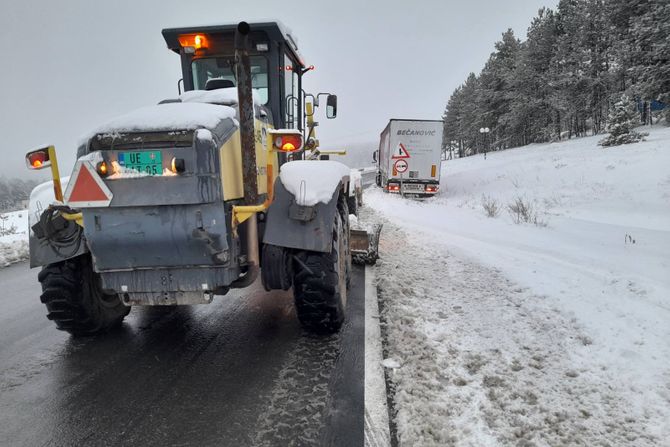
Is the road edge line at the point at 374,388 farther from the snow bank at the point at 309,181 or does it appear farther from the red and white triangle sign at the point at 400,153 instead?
the red and white triangle sign at the point at 400,153

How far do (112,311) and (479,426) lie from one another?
346 cm

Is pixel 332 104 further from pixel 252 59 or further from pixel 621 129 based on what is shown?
pixel 621 129

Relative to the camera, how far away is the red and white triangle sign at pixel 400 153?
1797 centimetres

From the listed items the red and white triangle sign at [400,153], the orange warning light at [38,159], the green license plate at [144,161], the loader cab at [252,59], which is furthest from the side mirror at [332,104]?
the red and white triangle sign at [400,153]

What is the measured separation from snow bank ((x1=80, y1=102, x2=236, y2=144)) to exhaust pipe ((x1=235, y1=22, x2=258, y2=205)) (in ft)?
0.70

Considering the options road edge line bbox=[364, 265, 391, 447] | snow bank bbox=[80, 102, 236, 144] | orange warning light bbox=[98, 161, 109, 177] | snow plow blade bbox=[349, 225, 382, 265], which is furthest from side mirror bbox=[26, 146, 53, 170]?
snow plow blade bbox=[349, 225, 382, 265]

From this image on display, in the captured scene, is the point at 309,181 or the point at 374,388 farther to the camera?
the point at 309,181

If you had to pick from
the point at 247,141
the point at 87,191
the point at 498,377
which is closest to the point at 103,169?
the point at 87,191

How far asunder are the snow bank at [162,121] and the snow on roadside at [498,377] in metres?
2.36

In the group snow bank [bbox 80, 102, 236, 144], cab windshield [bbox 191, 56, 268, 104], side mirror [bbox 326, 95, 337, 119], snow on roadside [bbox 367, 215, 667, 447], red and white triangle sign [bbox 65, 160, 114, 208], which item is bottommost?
snow on roadside [bbox 367, 215, 667, 447]

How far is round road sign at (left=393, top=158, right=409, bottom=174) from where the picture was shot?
18.5m

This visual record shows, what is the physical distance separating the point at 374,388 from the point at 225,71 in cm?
416

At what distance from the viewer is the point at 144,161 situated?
2928mm

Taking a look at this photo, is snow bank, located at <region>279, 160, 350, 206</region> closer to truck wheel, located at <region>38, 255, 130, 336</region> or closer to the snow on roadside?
the snow on roadside
